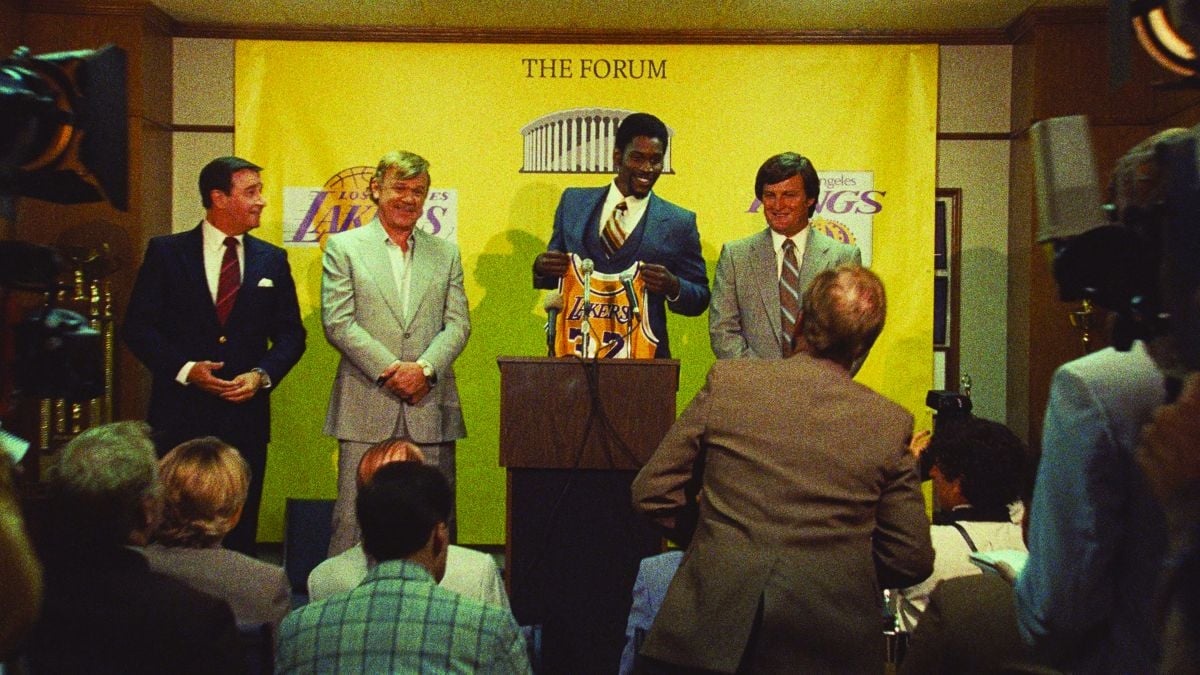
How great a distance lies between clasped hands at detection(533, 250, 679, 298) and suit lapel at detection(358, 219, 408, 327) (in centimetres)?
63

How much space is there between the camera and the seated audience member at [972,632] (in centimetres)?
212

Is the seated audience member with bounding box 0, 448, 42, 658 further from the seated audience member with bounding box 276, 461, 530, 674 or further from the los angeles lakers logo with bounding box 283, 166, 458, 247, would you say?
the los angeles lakers logo with bounding box 283, 166, 458, 247

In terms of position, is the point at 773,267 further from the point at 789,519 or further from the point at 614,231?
the point at 789,519

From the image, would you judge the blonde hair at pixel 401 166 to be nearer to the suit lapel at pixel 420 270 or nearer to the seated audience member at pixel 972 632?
the suit lapel at pixel 420 270

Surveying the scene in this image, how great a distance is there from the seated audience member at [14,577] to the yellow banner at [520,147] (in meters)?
4.94

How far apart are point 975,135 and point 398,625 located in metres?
5.33

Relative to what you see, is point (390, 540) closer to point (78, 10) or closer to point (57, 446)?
point (57, 446)

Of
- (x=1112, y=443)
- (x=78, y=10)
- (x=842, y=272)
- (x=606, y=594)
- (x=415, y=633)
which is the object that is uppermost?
(x=78, y=10)

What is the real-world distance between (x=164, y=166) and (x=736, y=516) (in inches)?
195

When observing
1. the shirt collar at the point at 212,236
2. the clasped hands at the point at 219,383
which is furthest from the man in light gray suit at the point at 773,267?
the shirt collar at the point at 212,236

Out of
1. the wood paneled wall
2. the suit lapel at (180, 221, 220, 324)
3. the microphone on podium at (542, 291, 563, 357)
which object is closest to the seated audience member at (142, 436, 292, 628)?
the microphone on podium at (542, 291, 563, 357)

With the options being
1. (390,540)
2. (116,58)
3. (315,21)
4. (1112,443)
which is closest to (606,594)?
(390,540)

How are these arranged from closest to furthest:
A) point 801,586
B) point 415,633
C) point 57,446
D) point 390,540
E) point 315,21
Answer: point 415,633 < point 390,540 < point 801,586 < point 57,446 < point 315,21

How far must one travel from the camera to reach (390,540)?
2141 mm
